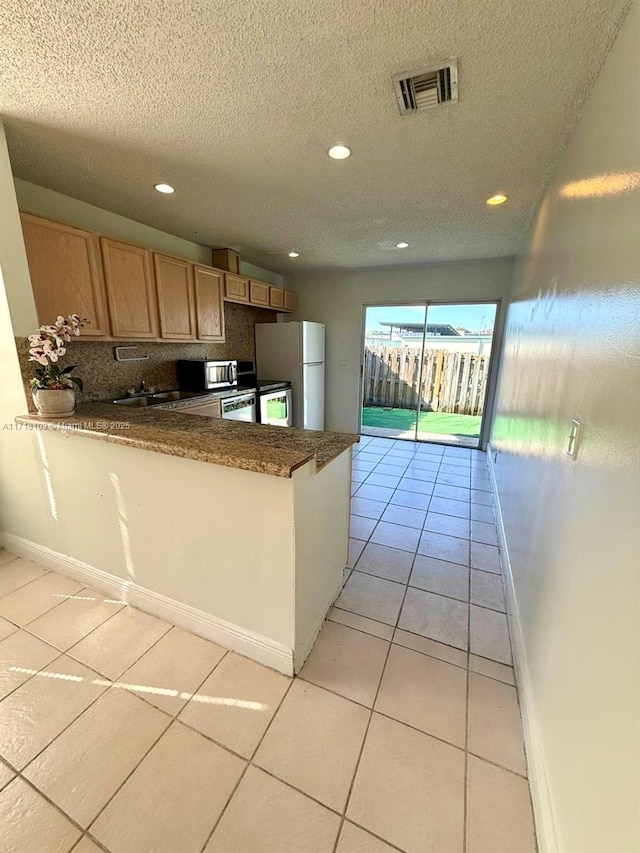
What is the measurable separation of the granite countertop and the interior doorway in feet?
11.7

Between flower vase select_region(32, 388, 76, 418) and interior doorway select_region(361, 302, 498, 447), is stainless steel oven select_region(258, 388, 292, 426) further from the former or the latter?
flower vase select_region(32, 388, 76, 418)

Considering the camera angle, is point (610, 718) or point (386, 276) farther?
point (386, 276)

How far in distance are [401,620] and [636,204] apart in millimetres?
1913

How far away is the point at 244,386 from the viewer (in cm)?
408

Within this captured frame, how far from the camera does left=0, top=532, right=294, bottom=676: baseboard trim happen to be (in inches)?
59.9

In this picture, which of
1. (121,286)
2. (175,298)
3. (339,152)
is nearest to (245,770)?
(339,152)

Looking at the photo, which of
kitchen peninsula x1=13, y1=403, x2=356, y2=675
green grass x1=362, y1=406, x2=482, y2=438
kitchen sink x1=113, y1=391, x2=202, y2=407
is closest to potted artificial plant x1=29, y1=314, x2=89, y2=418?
kitchen peninsula x1=13, y1=403, x2=356, y2=675

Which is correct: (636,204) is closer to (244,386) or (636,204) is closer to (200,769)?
(200,769)

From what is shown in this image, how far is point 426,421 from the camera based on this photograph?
16.6ft

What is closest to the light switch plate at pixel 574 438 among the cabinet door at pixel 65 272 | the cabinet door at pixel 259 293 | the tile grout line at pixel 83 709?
the tile grout line at pixel 83 709

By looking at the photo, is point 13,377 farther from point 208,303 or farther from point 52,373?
point 208,303

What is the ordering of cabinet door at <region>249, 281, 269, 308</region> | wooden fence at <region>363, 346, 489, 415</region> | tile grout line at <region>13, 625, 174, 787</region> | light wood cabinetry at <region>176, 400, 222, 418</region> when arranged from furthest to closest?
wooden fence at <region>363, 346, 489, 415</region>
cabinet door at <region>249, 281, 269, 308</region>
light wood cabinetry at <region>176, 400, 222, 418</region>
tile grout line at <region>13, 625, 174, 787</region>

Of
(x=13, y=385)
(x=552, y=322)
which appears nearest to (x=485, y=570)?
(x=552, y=322)

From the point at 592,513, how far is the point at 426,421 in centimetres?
423
